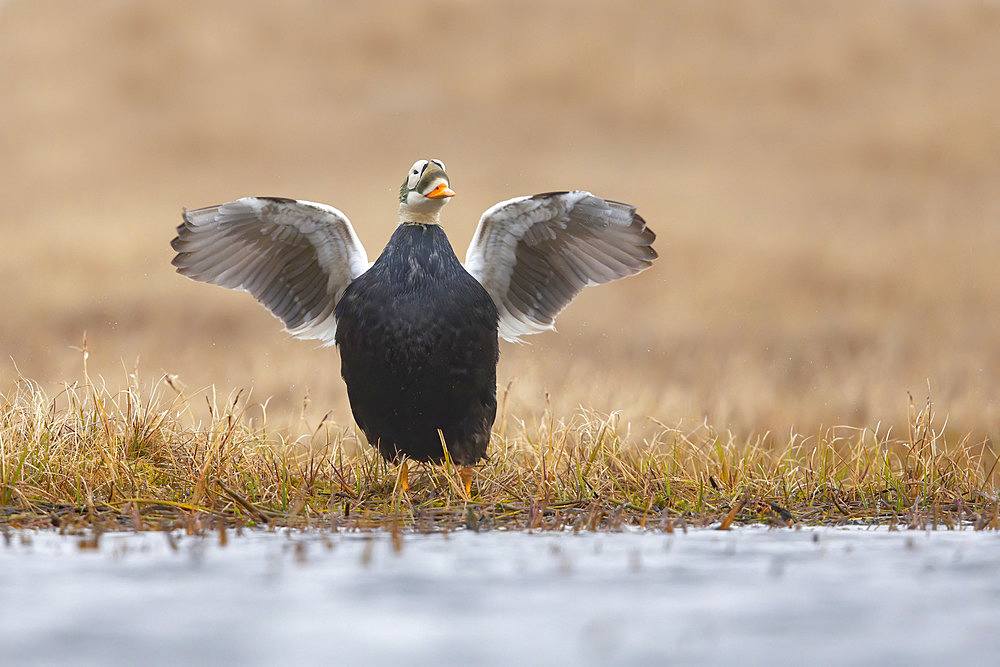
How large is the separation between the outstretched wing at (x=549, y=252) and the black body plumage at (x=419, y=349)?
1.44ft

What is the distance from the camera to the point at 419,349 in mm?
7363

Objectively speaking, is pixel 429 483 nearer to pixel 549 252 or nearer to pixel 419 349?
pixel 419 349

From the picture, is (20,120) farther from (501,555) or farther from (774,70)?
(501,555)

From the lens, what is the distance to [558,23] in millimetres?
34719

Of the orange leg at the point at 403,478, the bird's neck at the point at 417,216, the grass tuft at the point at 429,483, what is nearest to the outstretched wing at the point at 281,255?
the bird's neck at the point at 417,216

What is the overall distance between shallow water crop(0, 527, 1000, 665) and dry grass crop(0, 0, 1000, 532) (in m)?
1.18

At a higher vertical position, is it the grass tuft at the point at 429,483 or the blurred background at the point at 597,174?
the blurred background at the point at 597,174

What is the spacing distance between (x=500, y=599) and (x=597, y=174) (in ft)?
76.5

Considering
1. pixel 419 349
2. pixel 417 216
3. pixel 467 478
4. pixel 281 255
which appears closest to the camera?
pixel 419 349

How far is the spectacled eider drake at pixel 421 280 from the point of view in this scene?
24.4ft

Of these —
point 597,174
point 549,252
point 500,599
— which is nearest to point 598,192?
point 597,174

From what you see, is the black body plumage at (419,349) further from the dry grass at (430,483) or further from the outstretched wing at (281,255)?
the outstretched wing at (281,255)

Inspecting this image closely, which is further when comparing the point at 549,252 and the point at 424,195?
the point at 549,252

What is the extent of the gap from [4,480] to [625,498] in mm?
3192
